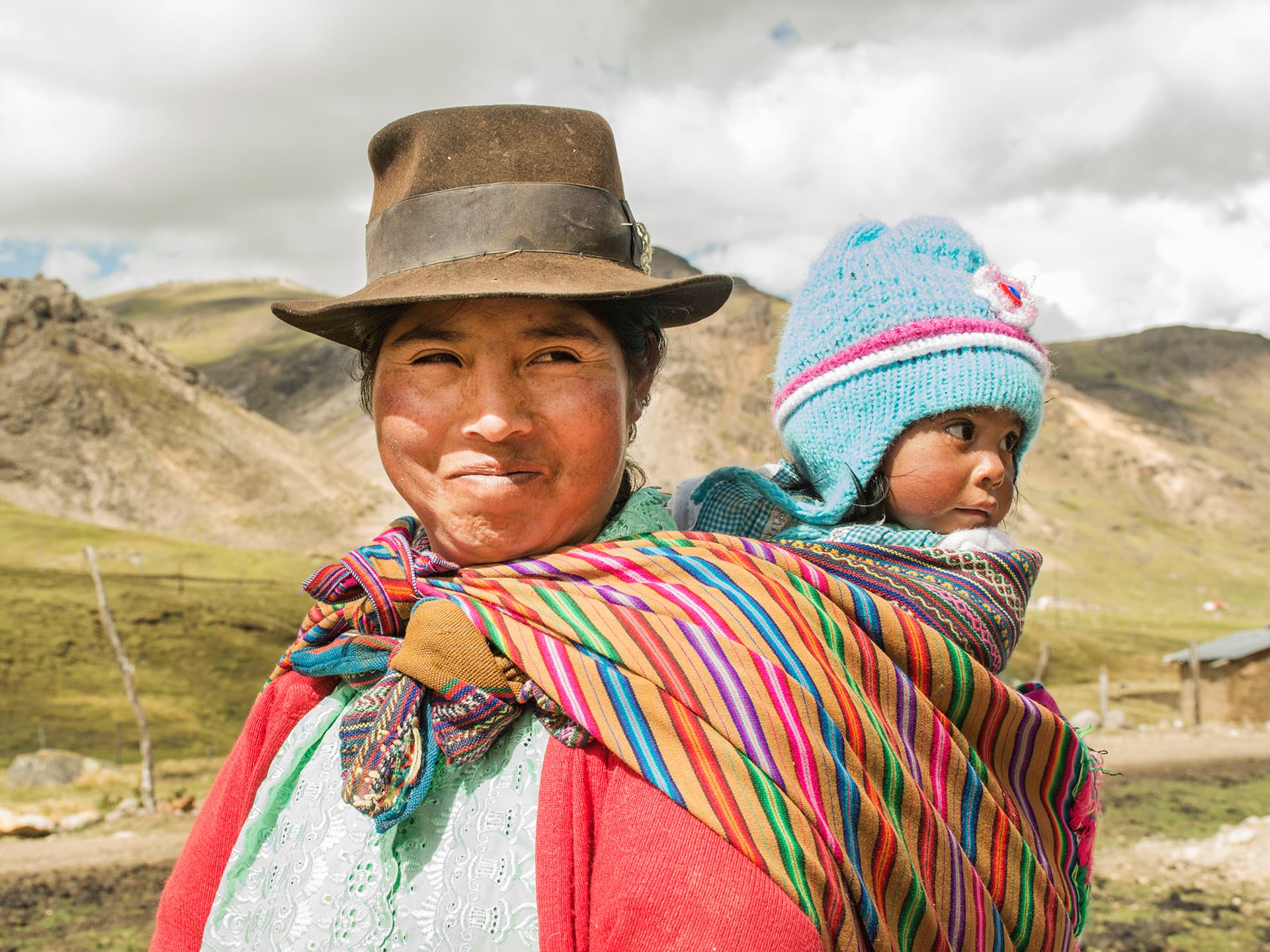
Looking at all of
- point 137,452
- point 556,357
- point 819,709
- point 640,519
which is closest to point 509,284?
point 556,357

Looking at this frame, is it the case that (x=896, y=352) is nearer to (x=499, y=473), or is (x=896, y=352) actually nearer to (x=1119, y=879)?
(x=499, y=473)

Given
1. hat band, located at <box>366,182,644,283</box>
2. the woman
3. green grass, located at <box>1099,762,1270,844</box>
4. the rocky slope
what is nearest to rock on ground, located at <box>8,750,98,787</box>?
green grass, located at <box>1099,762,1270,844</box>

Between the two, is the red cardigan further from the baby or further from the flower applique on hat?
the flower applique on hat

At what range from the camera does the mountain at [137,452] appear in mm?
41531

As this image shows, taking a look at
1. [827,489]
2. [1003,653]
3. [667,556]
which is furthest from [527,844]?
[827,489]

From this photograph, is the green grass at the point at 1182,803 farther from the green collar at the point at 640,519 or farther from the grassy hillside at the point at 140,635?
the grassy hillside at the point at 140,635

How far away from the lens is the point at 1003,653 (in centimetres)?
154

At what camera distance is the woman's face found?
54.4 inches

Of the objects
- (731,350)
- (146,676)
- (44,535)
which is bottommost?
(146,676)

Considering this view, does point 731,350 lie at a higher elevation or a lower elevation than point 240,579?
higher

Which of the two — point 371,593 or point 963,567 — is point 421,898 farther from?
point 963,567

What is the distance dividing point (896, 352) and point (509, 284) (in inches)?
31.9

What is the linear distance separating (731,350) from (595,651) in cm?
6118

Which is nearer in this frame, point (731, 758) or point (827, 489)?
point (731, 758)
